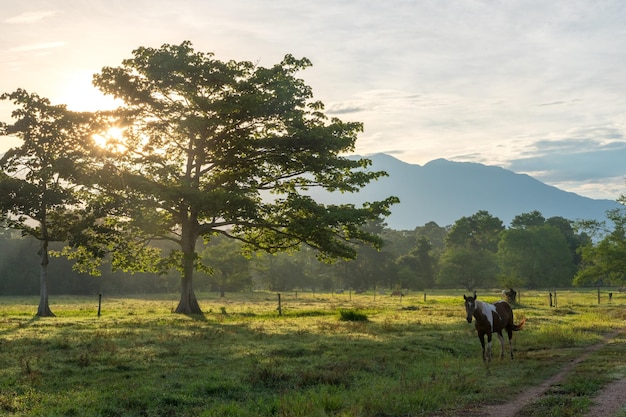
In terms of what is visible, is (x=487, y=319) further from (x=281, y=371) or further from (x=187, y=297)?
(x=187, y=297)

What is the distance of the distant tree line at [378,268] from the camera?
3989 inches

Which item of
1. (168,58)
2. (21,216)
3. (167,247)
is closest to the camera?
(168,58)

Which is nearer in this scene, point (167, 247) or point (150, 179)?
point (150, 179)

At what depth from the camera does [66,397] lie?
1225cm

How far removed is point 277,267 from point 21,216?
293 feet

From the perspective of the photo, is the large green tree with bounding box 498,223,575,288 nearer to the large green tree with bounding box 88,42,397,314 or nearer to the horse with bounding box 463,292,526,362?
the large green tree with bounding box 88,42,397,314

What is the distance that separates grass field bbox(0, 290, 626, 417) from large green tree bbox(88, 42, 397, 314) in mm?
9684

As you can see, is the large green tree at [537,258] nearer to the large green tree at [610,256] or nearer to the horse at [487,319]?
the large green tree at [610,256]

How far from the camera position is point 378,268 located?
128625mm

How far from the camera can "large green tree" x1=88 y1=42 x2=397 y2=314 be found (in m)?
34.3

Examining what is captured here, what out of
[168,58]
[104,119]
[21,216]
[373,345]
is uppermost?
[168,58]

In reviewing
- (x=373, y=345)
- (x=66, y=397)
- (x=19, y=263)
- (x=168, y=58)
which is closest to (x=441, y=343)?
(x=373, y=345)

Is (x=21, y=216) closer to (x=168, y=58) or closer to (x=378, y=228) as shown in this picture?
(x=168, y=58)

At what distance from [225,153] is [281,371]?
24804 millimetres
